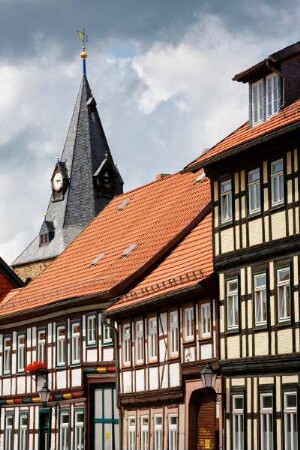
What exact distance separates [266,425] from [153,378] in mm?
8332

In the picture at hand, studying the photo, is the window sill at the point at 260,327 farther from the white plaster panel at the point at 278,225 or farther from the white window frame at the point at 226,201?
the white window frame at the point at 226,201

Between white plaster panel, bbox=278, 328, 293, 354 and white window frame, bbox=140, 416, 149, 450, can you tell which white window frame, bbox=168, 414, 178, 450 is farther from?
white plaster panel, bbox=278, 328, 293, 354

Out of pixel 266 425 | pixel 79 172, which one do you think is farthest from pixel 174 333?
pixel 79 172

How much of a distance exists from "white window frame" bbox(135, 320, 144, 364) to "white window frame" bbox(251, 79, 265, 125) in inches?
339

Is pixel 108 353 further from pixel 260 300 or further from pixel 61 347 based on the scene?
pixel 260 300

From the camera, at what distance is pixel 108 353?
145 ft

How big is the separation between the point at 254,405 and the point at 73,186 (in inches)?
3218

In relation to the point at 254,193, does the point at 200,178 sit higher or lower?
higher

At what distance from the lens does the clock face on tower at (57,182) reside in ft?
373

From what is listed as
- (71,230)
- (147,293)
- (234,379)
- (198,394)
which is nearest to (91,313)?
(147,293)

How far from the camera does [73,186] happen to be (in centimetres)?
11381

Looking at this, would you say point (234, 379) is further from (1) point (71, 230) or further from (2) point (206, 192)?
(1) point (71, 230)

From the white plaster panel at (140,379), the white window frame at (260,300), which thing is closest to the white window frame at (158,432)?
the white plaster panel at (140,379)

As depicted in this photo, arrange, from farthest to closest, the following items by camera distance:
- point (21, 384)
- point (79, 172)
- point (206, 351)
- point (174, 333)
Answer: point (79, 172) < point (21, 384) < point (174, 333) < point (206, 351)
